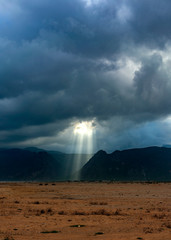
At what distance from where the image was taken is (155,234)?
20.8 metres

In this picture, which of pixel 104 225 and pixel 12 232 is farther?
pixel 104 225

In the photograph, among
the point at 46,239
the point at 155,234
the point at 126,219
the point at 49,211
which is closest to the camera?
the point at 46,239

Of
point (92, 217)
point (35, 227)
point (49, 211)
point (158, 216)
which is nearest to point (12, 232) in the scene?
point (35, 227)

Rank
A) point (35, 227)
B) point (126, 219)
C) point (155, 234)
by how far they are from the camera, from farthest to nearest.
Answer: point (126, 219) < point (35, 227) < point (155, 234)

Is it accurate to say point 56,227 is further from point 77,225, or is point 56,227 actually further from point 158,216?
point 158,216

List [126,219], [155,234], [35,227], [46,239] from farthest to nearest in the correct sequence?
[126,219], [35,227], [155,234], [46,239]

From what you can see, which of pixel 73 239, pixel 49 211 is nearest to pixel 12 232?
pixel 73 239

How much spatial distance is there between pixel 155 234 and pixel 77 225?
22.1ft

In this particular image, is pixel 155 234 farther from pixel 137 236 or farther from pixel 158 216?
pixel 158 216

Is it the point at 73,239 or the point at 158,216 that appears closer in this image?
the point at 73,239

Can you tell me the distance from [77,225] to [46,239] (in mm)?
5918

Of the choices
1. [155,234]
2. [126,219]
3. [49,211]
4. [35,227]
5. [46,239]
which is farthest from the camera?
[49,211]

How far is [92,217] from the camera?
29.5m

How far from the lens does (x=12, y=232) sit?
2144 centimetres
